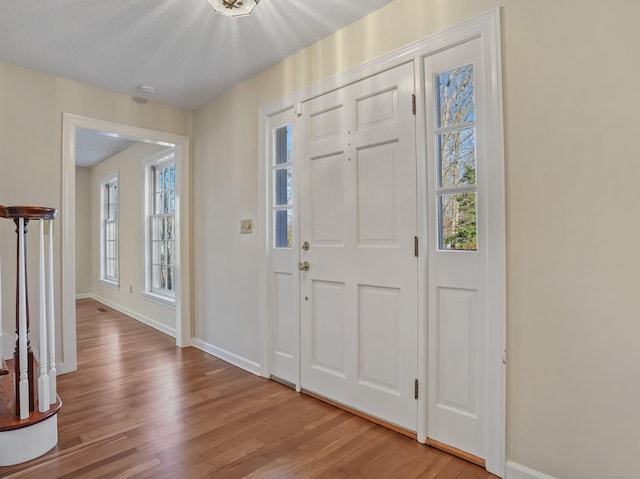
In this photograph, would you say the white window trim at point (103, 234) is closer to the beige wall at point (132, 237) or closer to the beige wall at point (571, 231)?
the beige wall at point (132, 237)

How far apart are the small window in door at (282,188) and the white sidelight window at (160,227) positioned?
224cm

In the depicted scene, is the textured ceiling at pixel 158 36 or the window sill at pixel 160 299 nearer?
the textured ceiling at pixel 158 36

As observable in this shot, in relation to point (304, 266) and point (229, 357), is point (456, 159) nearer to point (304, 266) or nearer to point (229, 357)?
point (304, 266)

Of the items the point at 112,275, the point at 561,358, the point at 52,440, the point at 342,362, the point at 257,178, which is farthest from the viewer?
the point at 112,275

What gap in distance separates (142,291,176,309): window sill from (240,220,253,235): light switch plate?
1.65 meters

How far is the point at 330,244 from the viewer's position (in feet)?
7.77

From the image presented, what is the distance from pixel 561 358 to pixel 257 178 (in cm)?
229

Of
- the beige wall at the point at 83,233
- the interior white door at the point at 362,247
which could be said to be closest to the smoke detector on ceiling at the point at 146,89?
the interior white door at the point at 362,247

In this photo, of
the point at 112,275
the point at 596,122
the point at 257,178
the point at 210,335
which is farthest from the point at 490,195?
the point at 112,275

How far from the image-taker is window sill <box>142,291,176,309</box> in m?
4.14

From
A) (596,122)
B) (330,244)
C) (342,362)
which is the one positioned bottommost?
(342,362)

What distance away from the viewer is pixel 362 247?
2.19 meters

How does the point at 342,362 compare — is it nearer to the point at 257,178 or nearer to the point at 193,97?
the point at 257,178

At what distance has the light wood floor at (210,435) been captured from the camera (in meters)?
1.69
